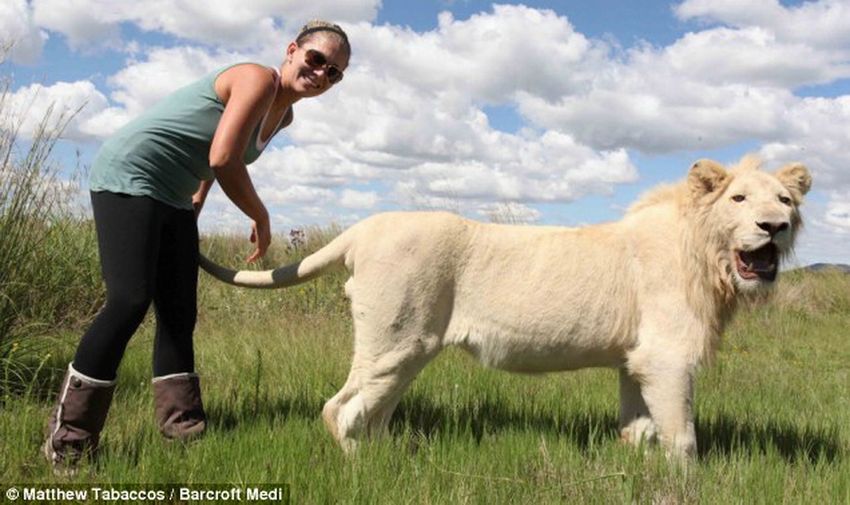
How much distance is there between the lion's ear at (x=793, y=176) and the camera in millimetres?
4281

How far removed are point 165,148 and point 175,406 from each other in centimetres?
151

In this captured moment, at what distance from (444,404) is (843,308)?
35.8ft

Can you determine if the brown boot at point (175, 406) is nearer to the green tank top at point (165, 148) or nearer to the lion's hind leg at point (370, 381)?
the lion's hind leg at point (370, 381)

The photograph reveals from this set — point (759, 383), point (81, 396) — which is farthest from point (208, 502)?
point (759, 383)

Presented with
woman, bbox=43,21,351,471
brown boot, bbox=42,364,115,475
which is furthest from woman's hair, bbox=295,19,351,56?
brown boot, bbox=42,364,115,475

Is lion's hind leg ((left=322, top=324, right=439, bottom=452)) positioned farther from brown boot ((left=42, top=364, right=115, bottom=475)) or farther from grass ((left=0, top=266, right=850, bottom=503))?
brown boot ((left=42, top=364, right=115, bottom=475))

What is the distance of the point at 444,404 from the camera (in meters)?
5.19

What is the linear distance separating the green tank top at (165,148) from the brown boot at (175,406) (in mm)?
1068

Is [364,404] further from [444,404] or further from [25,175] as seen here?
[25,175]

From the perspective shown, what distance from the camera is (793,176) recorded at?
429 cm

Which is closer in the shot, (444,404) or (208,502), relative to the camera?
(208,502)

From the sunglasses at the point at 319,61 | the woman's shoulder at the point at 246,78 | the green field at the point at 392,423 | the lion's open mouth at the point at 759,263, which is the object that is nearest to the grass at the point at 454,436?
the green field at the point at 392,423

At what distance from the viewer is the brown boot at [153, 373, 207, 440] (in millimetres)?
4121

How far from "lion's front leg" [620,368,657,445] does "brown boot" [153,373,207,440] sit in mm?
2529
